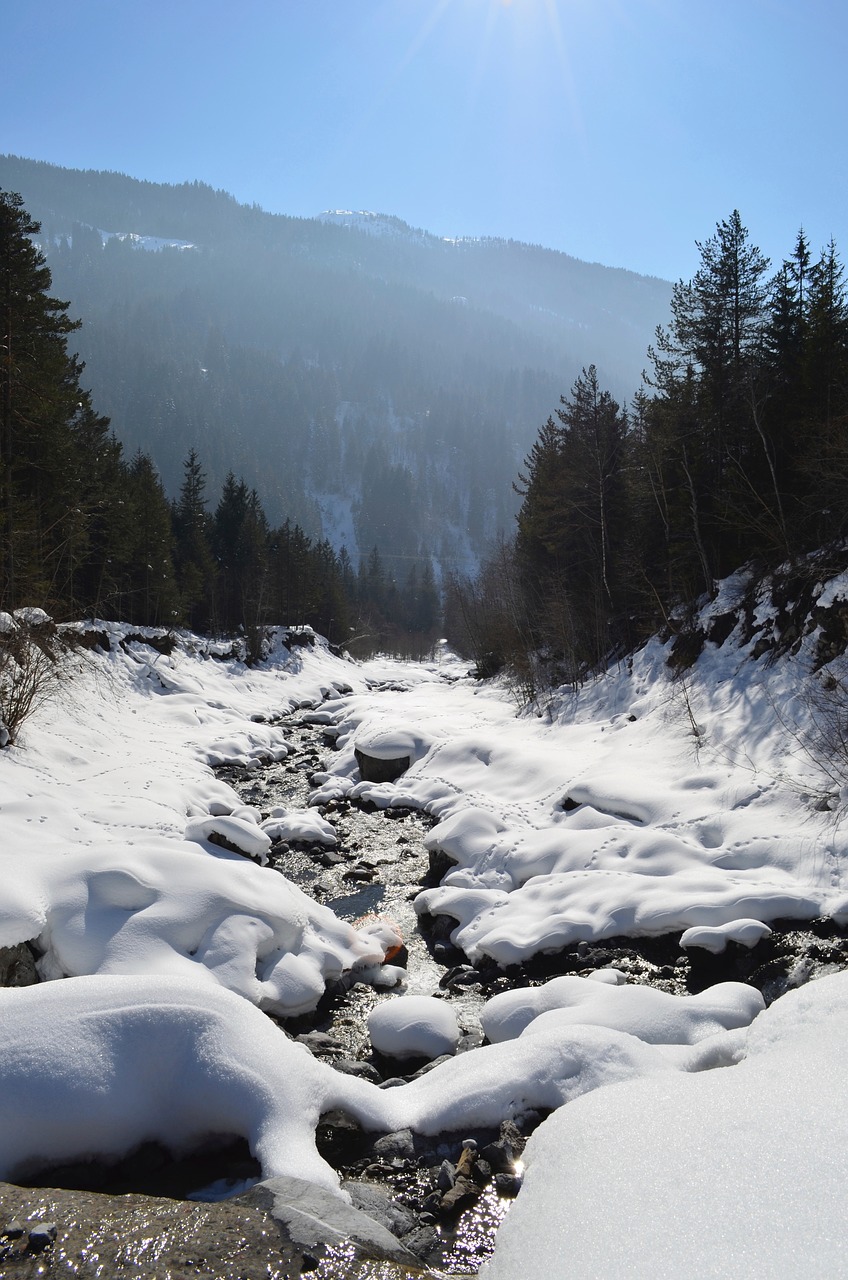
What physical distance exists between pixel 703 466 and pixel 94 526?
984 inches

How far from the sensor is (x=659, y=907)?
7398 millimetres

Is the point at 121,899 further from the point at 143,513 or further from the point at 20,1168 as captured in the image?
the point at 143,513

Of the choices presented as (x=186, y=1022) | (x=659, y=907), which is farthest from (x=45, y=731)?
(x=659, y=907)

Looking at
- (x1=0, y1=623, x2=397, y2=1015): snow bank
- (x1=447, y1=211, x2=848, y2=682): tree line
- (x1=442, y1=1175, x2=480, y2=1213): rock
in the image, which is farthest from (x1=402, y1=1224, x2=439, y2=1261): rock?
(x1=447, y1=211, x2=848, y2=682): tree line

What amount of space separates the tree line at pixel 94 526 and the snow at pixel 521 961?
6676 millimetres

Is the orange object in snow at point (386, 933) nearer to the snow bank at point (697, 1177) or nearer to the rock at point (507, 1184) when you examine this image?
the rock at point (507, 1184)

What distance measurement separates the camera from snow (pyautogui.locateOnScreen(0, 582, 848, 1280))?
2769 millimetres

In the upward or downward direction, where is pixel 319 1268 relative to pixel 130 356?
downward

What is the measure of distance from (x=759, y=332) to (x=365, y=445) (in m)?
187

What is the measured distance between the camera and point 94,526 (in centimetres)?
2905

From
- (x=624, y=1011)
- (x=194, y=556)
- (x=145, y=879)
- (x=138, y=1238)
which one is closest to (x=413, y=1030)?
(x=624, y=1011)

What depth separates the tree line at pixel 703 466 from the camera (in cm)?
1777

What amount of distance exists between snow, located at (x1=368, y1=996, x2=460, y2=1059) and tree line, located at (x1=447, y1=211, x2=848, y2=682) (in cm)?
1323

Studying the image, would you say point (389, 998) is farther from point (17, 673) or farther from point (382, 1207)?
point (17, 673)
